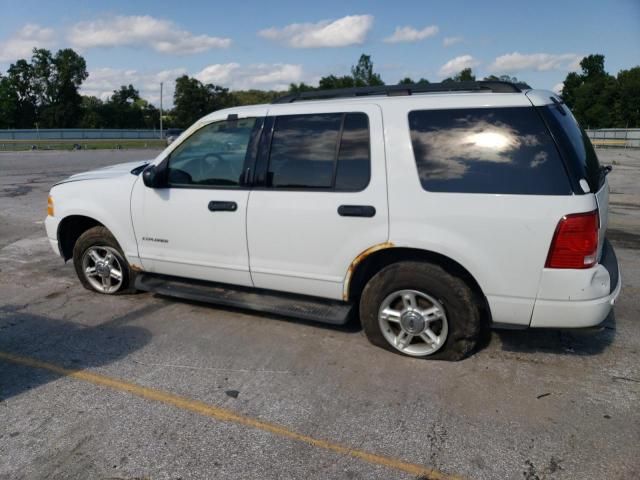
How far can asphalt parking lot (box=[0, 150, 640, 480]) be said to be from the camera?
9.29 ft

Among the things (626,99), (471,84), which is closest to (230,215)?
(471,84)

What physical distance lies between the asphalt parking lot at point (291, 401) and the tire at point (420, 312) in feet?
0.43

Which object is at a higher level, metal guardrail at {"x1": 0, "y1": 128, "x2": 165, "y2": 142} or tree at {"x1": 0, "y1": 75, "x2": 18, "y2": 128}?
tree at {"x1": 0, "y1": 75, "x2": 18, "y2": 128}

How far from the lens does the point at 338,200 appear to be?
3965 mm

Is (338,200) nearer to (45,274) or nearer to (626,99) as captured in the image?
(45,274)

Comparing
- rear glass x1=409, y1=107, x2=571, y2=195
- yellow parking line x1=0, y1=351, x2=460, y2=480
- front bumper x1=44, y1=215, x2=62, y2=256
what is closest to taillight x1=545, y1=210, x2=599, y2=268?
rear glass x1=409, y1=107, x2=571, y2=195

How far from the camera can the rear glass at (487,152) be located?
3.39 metres

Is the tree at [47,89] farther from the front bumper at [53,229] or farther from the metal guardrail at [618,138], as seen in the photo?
the front bumper at [53,229]

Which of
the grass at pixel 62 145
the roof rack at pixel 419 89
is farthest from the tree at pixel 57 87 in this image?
the roof rack at pixel 419 89

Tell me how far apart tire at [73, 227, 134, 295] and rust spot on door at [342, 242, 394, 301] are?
245cm

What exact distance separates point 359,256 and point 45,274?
4.36 meters

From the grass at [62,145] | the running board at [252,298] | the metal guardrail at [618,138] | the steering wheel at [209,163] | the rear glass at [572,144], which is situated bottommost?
the running board at [252,298]

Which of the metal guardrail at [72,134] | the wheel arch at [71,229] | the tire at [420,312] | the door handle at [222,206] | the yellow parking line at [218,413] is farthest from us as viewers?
the metal guardrail at [72,134]

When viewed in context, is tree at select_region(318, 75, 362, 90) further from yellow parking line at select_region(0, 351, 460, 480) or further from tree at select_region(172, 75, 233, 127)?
yellow parking line at select_region(0, 351, 460, 480)
